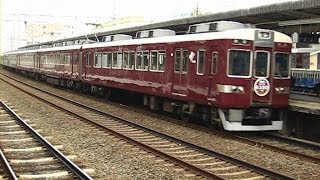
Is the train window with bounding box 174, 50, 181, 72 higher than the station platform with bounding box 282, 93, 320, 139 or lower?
higher

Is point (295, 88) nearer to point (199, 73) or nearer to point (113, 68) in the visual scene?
point (199, 73)

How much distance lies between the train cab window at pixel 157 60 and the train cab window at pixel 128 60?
2.17 metres

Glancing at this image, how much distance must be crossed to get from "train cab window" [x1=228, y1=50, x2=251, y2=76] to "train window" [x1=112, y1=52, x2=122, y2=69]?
8.61 m

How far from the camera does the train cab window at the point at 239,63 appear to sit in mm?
12641

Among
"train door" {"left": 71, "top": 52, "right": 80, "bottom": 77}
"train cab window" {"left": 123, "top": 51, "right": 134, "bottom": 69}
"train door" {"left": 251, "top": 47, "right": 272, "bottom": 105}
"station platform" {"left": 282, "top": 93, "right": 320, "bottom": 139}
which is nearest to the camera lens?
"train door" {"left": 251, "top": 47, "right": 272, "bottom": 105}

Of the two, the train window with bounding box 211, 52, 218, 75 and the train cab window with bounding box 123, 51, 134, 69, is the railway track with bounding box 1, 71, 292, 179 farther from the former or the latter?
the train cab window with bounding box 123, 51, 134, 69

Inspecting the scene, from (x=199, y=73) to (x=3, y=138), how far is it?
216 inches

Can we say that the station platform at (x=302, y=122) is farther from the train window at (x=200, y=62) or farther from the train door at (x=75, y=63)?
the train door at (x=75, y=63)

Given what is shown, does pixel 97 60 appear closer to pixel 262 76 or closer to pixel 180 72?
pixel 180 72

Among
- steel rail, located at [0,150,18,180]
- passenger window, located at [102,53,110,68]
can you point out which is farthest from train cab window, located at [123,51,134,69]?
steel rail, located at [0,150,18,180]

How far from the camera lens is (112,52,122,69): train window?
67.9ft

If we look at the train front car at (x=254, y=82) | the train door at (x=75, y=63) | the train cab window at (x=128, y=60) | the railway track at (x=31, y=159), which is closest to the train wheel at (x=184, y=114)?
the train front car at (x=254, y=82)

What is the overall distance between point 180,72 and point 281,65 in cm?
309

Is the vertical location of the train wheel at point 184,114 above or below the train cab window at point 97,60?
below
